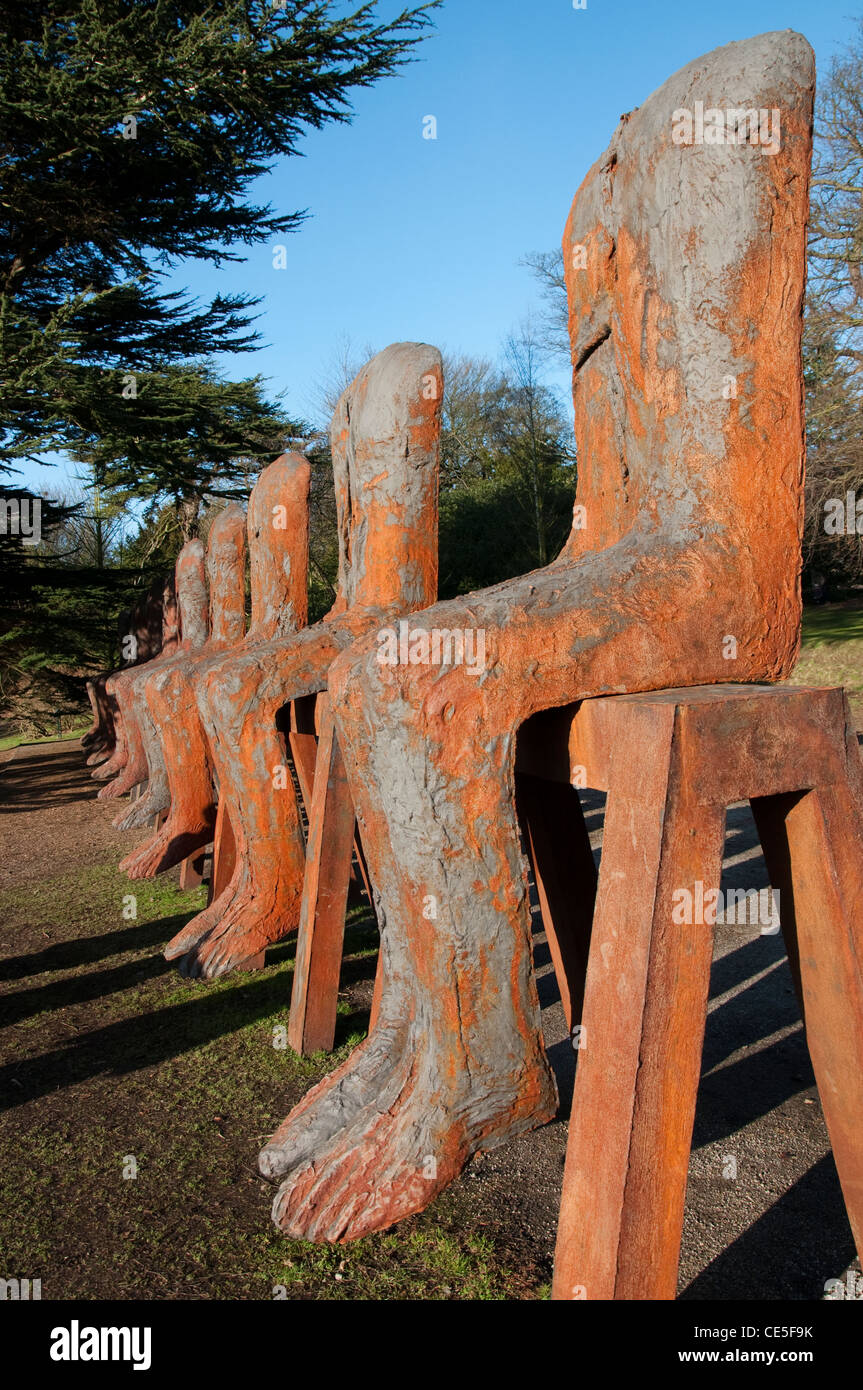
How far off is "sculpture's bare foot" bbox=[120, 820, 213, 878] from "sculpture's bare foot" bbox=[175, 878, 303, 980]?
5.99 ft

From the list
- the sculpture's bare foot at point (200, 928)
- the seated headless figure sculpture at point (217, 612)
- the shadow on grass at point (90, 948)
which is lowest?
the shadow on grass at point (90, 948)

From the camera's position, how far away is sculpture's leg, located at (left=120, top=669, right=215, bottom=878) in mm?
6621

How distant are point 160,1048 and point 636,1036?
8.54 feet

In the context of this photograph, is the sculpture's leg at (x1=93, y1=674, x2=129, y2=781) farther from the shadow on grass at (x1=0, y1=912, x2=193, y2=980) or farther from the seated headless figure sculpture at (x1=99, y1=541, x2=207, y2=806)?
the shadow on grass at (x1=0, y1=912, x2=193, y2=980)

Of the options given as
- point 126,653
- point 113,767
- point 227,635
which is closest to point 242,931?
point 227,635

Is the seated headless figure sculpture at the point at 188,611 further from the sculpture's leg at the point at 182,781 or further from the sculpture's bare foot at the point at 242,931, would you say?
the sculpture's bare foot at the point at 242,931

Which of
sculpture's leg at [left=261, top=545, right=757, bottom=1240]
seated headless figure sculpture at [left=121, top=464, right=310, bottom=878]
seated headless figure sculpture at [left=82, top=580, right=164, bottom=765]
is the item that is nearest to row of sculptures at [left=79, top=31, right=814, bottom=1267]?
sculpture's leg at [left=261, top=545, right=757, bottom=1240]

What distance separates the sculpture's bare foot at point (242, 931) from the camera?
466cm

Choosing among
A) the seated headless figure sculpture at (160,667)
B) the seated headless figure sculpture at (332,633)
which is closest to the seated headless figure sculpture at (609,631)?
the seated headless figure sculpture at (332,633)

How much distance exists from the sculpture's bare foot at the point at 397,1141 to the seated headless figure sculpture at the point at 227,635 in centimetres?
279

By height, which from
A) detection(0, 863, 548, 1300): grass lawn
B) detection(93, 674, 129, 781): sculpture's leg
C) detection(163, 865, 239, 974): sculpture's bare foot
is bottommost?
detection(0, 863, 548, 1300): grass lawn

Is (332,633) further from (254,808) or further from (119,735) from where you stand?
(119,735)

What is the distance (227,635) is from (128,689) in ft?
8.49
